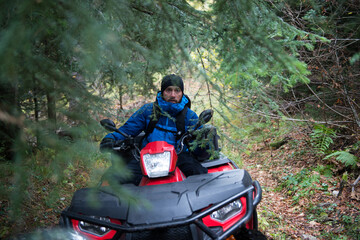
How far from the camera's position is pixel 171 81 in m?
2.52

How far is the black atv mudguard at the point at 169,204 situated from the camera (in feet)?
6.38

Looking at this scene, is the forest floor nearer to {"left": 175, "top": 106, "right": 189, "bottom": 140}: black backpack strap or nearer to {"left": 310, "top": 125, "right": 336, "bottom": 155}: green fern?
{"left": 310, "top": 125, "right": 336, "bottom": 155}: green fern

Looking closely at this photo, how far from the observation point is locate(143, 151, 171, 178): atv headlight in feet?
8.55

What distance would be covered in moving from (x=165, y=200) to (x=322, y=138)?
193 inches

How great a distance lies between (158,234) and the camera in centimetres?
208

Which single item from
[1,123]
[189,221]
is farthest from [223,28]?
[1,123]

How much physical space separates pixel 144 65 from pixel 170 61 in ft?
0.76

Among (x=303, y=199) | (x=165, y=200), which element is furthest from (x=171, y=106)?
(x=303, y=199)

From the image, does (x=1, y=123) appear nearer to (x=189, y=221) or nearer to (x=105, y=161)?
(x=105, y=161)

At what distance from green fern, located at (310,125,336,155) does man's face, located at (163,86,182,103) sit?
368 cm

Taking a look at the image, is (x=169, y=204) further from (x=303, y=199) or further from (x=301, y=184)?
(x=301, y=184)

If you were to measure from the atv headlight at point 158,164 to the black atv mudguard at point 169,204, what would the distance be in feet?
0.65

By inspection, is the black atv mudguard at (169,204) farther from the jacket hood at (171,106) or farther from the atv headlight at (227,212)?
the jacket hood at (171,106)

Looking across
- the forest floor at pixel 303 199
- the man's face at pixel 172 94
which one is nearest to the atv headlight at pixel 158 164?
the man's face at pixel 172 94
